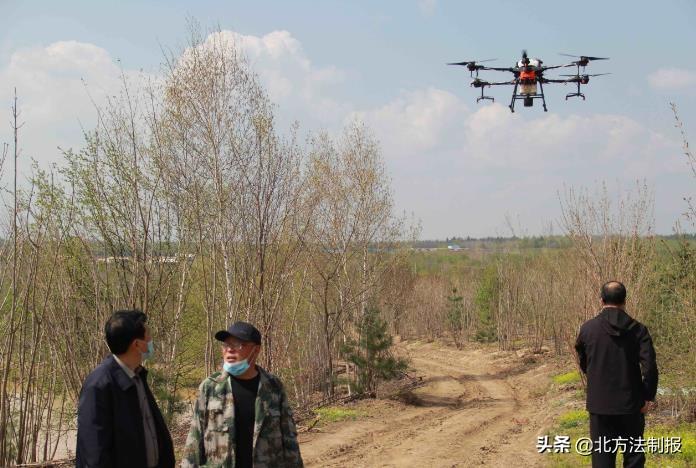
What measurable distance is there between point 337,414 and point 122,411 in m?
10.4

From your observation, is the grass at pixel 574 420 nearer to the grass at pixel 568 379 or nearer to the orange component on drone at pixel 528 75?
the grass at pixel 568 379

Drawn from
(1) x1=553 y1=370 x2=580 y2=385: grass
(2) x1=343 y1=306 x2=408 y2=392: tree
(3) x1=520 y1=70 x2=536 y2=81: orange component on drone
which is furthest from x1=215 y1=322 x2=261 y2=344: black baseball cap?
(1) x1=553 y1=370 x2=580 y2=385: grass

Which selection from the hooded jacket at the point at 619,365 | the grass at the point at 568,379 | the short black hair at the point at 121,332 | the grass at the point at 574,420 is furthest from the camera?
the grass at the point at 568,379

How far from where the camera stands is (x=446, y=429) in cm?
1179

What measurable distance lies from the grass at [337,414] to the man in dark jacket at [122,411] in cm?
954

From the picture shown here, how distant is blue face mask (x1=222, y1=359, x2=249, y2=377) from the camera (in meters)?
3.47

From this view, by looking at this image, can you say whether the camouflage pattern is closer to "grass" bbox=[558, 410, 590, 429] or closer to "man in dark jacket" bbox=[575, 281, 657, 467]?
"man in dark jacket" bbox=[575, 281, 657, 467]

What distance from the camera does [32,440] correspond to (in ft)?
28.7

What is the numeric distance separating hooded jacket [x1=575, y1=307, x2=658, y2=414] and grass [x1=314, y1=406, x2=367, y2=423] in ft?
26.9

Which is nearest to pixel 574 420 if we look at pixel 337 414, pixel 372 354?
pixel 337 414

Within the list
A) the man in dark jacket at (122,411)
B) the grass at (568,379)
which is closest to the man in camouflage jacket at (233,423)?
the man in dark jacket at (122,411)

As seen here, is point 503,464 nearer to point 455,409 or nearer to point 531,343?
point 455,409

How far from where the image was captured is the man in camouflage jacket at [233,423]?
3391mm

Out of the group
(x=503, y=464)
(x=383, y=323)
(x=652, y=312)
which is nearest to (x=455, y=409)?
(x=383, y=323)
